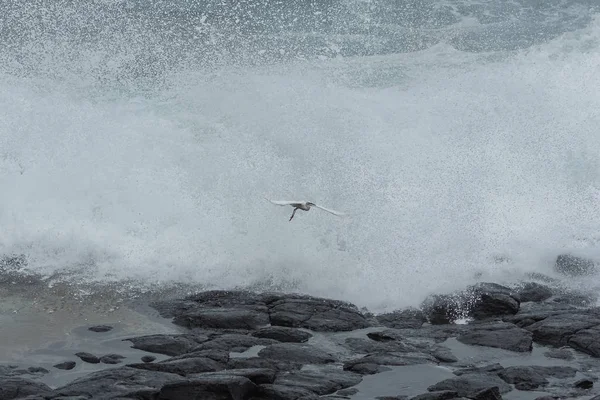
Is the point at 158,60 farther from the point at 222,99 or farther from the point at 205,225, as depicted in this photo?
the point at 205,225

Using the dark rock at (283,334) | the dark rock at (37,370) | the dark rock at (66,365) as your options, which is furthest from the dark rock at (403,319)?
the dark rock at (37,370)

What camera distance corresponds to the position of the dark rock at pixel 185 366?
778 centimetres

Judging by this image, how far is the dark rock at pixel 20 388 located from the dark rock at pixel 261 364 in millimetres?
1397

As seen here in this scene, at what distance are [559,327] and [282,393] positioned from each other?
120 inches

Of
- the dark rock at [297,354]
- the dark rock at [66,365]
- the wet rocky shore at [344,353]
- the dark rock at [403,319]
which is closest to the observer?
the wet rocky shore at [344,353]

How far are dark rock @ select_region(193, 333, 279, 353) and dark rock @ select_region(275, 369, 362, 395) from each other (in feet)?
2.40

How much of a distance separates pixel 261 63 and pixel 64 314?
873 cm

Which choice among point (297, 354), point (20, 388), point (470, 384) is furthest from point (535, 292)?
point (20, 388)

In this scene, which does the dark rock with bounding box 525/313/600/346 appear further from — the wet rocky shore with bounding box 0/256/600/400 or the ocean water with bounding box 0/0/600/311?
the ocean water with bounding box 0/0/600/311

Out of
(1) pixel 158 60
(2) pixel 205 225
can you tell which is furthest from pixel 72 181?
(1) pixel 158 60

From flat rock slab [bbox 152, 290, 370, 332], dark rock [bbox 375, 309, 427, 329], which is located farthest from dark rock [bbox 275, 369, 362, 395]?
dark rock [bbox 375, 309, 427, 329]

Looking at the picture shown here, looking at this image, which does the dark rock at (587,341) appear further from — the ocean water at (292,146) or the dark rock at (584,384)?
the ocean water at (292,146)

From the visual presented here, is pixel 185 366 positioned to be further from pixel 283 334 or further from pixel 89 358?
pixel 283 334

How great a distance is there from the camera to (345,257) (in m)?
11.1
